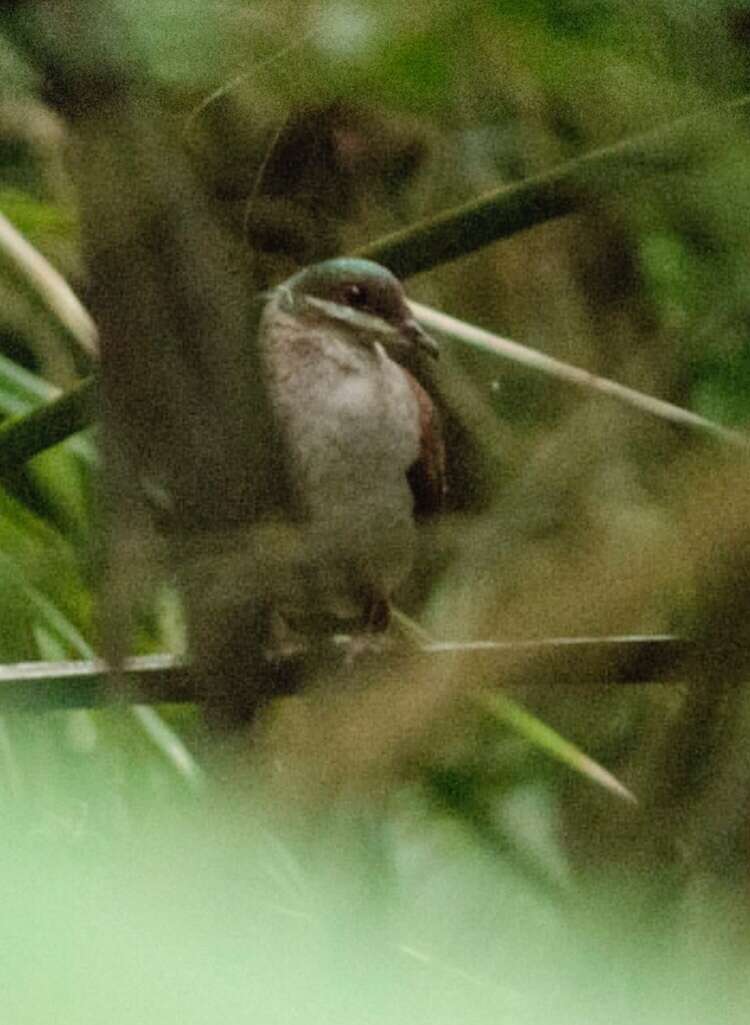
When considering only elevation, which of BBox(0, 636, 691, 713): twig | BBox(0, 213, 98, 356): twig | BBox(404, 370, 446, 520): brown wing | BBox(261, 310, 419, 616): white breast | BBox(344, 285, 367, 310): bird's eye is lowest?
BBox(404, 370, 446, 520): brown wing

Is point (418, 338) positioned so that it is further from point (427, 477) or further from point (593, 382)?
point (593, 382)

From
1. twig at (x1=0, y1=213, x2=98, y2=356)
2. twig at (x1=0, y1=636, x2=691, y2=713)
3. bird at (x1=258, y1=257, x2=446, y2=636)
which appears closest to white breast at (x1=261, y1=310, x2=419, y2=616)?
bird at (x1=258, y1=257, x2=446, y2=636)

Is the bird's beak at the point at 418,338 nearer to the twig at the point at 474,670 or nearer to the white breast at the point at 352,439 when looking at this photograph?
the white breast at the point at 352,439

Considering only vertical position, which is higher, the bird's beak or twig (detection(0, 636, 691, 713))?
twig (detection(0, 636, 691, 713))

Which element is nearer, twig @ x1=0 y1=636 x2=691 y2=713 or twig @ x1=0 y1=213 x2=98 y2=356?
twig @ x1=0 y1=636 x2=691 y2=713

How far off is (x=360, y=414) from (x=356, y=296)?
0.36ft

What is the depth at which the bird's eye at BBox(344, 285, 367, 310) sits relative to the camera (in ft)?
4.17

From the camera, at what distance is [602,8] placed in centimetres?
28

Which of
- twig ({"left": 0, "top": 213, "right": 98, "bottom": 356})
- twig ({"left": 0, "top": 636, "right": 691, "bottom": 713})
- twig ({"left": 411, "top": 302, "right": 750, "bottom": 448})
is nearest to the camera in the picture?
twig ({"left": 0, "top": 636, "right": 691, "bottom": 713})

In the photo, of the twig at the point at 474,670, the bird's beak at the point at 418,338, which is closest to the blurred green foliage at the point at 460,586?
the twig at the point at 474,670

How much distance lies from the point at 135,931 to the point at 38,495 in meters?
1.08

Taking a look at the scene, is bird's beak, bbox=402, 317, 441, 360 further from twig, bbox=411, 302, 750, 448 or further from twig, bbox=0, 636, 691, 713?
twig, bbox=0, 636, 691, 713

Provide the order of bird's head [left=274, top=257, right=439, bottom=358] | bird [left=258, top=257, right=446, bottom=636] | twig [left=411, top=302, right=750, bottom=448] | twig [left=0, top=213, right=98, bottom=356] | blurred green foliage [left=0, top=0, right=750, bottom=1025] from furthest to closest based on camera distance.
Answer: bird's head [left=274, top=257, right=439, bottom=358] → bird [left=258, top=257, right=446, bottom=636] → twig [left=0, top=213, right=98, bottom=356] → twig [left=411, top=302, right=750, bottom=448] → blurred green foliage [left=0, top=0, right=750, bottom=1025]

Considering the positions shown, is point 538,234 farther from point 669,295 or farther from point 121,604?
point 121,604
